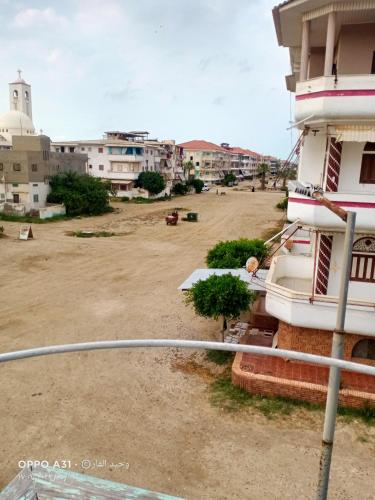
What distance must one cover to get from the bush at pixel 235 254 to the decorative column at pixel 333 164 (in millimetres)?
6586

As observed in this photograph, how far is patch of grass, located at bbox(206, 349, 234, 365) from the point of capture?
1323cm

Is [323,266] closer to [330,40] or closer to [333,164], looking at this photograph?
[333,164]

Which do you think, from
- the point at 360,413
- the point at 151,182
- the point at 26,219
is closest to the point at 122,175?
the point at 151,182

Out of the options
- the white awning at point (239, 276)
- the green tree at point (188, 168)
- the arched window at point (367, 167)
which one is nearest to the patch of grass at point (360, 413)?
the white awning at point (239, 276)

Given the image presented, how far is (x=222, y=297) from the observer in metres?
12.9

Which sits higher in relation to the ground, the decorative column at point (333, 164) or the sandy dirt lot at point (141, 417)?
the decorative column at point (333, 164)

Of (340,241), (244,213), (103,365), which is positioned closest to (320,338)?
(340,241)

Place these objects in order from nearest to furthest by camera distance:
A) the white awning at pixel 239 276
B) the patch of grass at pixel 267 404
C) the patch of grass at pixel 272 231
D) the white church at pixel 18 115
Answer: the patch of grass at pixel 267 404, the white awning at pixel 239 276, the patch of grass at pixel 272 231, the white church at pixel 18 115

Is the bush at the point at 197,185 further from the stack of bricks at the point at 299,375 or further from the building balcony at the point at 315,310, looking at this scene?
the stack of bricks at the point at 299,375

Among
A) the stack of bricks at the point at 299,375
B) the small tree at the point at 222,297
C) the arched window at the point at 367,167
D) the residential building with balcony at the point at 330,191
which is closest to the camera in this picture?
the residential building with balcony at the point at 330,191

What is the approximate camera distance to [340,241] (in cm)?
1240

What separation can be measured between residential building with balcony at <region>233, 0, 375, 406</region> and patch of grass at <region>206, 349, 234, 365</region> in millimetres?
982

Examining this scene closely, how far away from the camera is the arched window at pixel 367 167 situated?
11.6 meters

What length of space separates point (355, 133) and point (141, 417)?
30.5 ft
